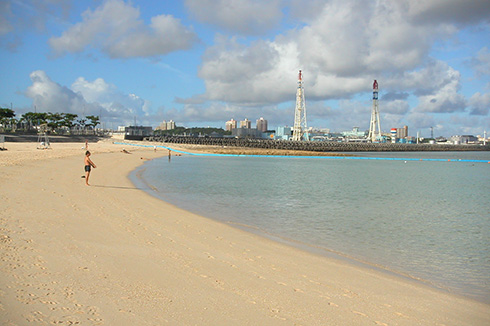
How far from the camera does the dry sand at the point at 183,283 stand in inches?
203

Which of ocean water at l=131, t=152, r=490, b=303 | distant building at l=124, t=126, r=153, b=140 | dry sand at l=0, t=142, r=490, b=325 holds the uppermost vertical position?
distant building at l=124, t=126, r=153, b=140

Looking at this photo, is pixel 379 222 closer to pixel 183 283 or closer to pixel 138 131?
pixel 183 283

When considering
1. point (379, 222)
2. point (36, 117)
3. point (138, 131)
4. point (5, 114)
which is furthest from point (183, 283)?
point (138, 131)

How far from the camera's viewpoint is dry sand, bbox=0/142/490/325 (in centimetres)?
517

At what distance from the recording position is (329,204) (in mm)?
21109

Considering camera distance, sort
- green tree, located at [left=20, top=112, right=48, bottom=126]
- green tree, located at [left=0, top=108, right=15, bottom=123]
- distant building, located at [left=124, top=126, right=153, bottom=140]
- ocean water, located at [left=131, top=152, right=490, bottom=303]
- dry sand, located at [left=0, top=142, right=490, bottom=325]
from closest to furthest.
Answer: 1. dry sand, located at [left=0, top=142, right=490, bottom=325]
2. ocean water, located at [left=131, top=152, right=490, bottom=303]
3. green tree, located at [left=0, top=108, right=15, bottom=123]
4. green tree, located at [left=20, top=112, right=48, bottom=126]
5. distant building, located at [left=124, top=126, right=153, bottom=140]

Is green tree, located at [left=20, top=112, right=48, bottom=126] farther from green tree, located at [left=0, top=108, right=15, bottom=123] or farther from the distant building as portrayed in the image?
the distant building

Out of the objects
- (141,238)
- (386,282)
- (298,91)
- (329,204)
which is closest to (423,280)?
(386,282)

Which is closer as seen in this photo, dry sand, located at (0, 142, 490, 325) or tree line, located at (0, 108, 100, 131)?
dry sand, located at (0, 142, 490, 325)

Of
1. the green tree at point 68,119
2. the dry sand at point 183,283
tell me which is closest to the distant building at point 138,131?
the green tree at point 68,119

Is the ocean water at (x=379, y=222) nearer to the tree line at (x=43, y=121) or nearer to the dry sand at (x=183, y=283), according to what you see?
the dry sand at (x=183, y=283)

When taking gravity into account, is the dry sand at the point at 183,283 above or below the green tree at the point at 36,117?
below

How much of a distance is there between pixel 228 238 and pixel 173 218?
10.7ft

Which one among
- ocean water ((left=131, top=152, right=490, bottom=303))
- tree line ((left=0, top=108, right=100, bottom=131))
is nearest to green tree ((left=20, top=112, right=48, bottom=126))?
tree line ((left=0, top=108, right=100, bottom=131))
